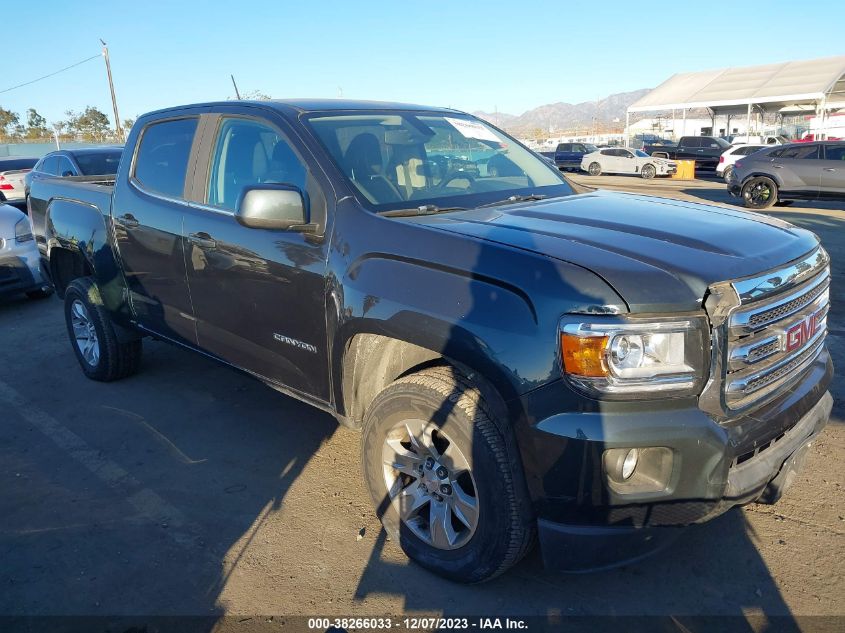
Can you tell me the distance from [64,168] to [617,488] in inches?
446

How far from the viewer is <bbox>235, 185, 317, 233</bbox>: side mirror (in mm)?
3000

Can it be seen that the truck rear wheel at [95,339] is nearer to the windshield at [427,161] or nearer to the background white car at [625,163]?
the windshield at [427,161]

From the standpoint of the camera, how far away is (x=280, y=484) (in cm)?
367

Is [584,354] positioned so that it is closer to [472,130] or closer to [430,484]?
[430,484]

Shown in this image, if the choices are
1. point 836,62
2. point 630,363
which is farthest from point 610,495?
point 836,62

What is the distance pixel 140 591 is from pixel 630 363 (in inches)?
86.6

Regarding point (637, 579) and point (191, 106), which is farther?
point (191, 106)

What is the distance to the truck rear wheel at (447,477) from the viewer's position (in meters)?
2.48

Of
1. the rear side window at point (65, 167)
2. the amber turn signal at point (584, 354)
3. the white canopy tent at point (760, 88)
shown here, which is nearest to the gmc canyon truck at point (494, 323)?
the amber turn signal at point (584, 354)

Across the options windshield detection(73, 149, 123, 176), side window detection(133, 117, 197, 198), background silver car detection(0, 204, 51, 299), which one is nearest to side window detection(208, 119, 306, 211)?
side window detection(133, 117, 197, 198)

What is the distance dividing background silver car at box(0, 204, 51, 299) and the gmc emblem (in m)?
7.24

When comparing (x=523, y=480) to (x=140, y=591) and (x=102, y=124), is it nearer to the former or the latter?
(x=140, y=591)

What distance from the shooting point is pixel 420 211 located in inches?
122

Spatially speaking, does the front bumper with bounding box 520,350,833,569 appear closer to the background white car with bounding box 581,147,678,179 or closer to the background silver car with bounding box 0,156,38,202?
the background silver car with bounding box 0,156,38,202
